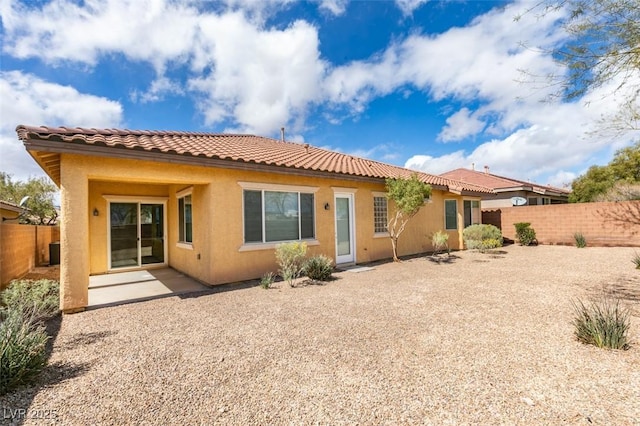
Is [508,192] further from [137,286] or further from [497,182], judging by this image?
[137,286]

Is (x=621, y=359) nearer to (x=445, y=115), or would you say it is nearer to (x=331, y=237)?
(x=331, y=237)

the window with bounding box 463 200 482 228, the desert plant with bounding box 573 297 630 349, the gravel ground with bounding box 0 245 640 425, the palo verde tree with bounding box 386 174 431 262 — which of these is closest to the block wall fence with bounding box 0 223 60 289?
the gravel ground with bounding box 0 245 640 425

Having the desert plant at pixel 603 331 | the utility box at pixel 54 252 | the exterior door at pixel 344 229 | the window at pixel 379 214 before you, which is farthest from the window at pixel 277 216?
the utility box at pixel 54 252

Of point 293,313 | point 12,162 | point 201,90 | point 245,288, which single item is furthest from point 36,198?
point 293,313

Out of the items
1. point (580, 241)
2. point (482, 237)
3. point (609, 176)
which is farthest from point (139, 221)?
point (609, 176)

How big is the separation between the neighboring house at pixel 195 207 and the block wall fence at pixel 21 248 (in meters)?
1.93

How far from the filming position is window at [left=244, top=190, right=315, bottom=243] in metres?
9.19

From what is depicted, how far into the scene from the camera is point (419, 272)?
34.2 ft

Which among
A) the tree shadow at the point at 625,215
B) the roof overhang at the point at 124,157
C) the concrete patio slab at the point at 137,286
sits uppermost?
the roof overhang at the point at 124,157

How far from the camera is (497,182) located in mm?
24328

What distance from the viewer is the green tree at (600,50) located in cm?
551

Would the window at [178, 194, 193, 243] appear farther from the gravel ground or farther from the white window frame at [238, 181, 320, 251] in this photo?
the gravel ground

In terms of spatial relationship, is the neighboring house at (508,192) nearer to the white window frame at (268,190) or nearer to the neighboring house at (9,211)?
the white window frame at (268,190)

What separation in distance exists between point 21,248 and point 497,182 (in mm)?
28811
